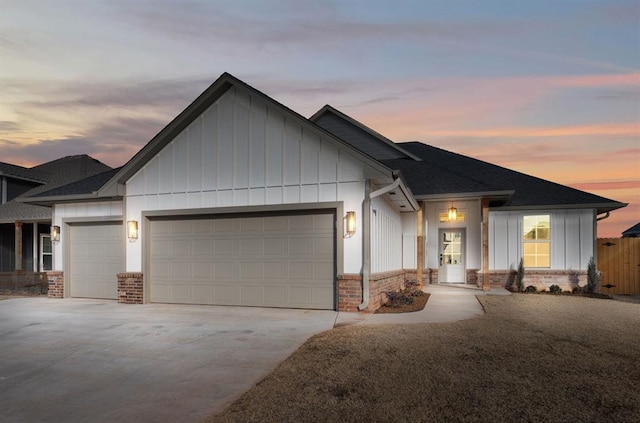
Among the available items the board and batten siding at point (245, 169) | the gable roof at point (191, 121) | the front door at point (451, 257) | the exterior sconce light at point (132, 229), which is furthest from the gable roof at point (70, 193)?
the front door at point (451, 257)

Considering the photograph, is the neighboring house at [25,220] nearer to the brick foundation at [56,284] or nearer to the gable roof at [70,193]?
the gable roof at [70,193]

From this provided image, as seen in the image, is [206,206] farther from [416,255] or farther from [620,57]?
[620,57]

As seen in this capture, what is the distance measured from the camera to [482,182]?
17.3m

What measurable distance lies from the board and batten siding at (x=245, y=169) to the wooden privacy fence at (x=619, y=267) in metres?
13.0

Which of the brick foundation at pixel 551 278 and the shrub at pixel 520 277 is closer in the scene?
the shrub at pixel 520 277

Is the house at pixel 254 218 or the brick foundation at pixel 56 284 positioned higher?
the house at pixel 254 218

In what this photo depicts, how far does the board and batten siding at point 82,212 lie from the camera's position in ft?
44.9

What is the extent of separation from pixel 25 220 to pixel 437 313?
19286 mm

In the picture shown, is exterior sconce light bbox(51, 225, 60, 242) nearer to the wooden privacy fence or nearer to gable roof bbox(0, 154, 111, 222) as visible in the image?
gable roof bbox(0, 154, 111, 222)

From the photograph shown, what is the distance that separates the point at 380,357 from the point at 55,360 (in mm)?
4901

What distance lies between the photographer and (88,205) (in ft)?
46.2

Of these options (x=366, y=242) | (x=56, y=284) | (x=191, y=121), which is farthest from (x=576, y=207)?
(x=56, y=284)

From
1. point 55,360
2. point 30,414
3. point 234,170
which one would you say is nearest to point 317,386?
point 30,414

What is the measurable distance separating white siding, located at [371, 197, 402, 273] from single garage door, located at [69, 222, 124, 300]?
7839 millimetres
